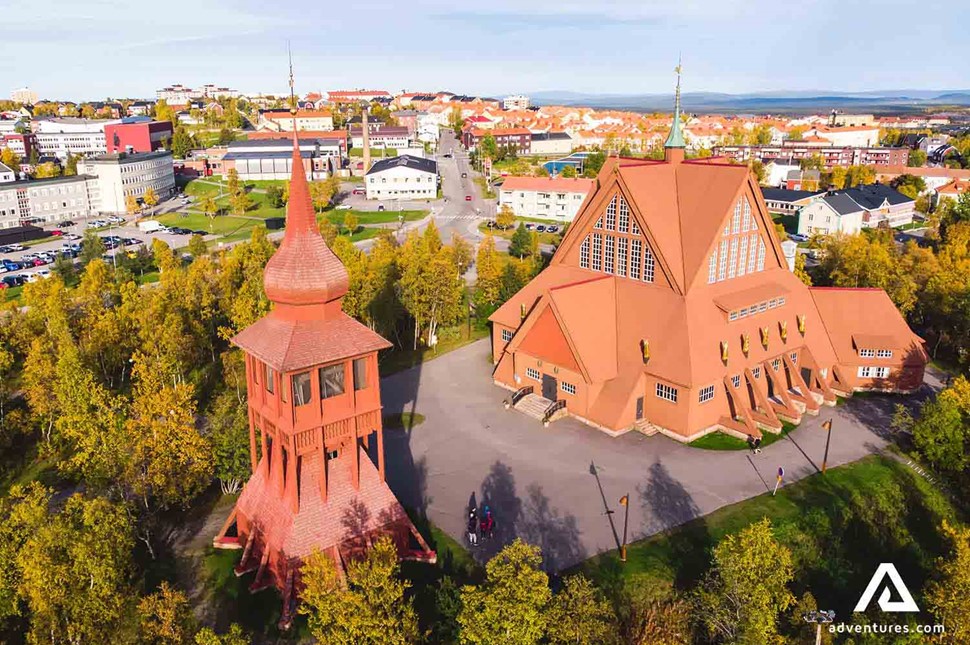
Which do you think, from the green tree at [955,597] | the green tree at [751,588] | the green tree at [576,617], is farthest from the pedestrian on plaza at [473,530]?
the green tree at [955,597]

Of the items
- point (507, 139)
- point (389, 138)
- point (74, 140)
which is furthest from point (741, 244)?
point (74, 140)

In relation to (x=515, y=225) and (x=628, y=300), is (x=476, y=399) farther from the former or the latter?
(x=515, y=225)

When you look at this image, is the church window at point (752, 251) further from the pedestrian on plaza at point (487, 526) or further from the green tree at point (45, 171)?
the green tree at point (45, 171)

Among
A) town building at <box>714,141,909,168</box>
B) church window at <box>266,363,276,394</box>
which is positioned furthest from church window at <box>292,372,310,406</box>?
town building at <box>714,141,909,168</box>

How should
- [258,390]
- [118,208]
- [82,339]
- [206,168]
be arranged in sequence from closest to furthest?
[258,390]
[82,339]
[118,208]
[206,168]

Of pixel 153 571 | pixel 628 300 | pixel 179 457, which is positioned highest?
pixel 628 300

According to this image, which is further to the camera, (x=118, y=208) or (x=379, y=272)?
(x=118, y=208)

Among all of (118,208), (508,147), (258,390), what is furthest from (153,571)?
(508,147)
